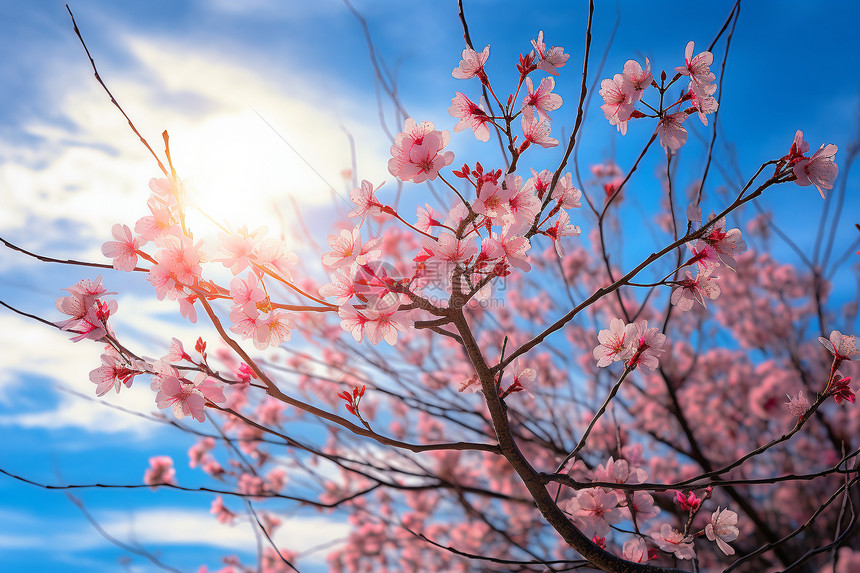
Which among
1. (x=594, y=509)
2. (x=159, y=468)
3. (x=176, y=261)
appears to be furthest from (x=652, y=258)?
(x=159, y=468)

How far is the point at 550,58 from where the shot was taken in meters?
1.45

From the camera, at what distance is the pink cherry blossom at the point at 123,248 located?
4.66 ft

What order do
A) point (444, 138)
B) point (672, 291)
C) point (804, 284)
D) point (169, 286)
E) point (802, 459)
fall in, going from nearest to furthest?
point (444, 138) < point (169, 286) < point (672, 291) < point (802, 459) < point (804, 284)

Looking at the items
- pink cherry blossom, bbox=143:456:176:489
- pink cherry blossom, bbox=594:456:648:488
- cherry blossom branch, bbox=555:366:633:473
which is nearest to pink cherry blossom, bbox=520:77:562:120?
cherry blossom branch, bbox=555:366:633:473

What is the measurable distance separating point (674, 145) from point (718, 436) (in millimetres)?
5412

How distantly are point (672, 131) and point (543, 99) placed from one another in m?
0.37

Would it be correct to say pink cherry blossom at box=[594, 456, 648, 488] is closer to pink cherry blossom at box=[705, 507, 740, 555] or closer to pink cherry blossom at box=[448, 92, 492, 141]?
pink cherry blossom at box=[705, 507, 740, 555]

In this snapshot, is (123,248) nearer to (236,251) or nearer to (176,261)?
(176,261)

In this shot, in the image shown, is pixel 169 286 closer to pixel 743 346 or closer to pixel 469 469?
pixel 469 469

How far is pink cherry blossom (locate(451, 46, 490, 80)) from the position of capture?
1.39 m

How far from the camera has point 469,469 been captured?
5.73 m

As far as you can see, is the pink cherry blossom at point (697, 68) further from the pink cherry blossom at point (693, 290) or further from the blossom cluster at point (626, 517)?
the blossom cluster at point (626, 517)

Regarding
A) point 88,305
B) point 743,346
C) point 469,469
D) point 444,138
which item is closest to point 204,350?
point 88,305

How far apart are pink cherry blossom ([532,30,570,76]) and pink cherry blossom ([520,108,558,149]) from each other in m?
0.14
